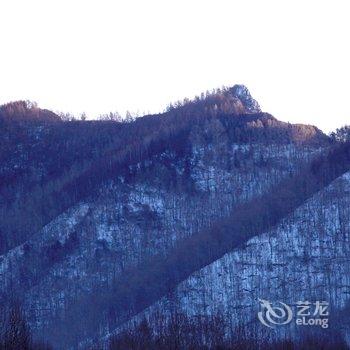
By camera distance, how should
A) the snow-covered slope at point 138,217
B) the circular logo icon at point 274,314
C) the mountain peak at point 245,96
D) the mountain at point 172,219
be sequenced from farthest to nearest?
the mountain peak at point 245,96
the snow-covered slope at point 138,217
the mountain at point 172,219
the circular logo icon at point 274,314

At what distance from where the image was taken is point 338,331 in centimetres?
12388

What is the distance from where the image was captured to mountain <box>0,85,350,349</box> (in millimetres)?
137000

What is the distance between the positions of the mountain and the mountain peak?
0.21m

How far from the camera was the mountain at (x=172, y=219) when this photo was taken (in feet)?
449

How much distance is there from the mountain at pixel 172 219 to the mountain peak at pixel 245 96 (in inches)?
8.1

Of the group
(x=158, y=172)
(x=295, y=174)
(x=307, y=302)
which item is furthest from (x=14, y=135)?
(x=307, y=302)

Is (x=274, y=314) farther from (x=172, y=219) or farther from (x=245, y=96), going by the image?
(x=245, y=96)

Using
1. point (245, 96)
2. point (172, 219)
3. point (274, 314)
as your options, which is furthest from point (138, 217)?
point (245, 96)

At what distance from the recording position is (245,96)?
178 meters

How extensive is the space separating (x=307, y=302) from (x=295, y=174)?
22986mm

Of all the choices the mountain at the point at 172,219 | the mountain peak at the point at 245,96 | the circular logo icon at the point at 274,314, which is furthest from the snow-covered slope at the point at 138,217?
the circular logo icon at the point at 274,314

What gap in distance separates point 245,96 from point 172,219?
97.7ft

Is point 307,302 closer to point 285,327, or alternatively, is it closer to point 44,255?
point 285,327

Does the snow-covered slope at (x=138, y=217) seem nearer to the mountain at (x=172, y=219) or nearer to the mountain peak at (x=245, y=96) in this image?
the mountain at (x=172, y=219)
